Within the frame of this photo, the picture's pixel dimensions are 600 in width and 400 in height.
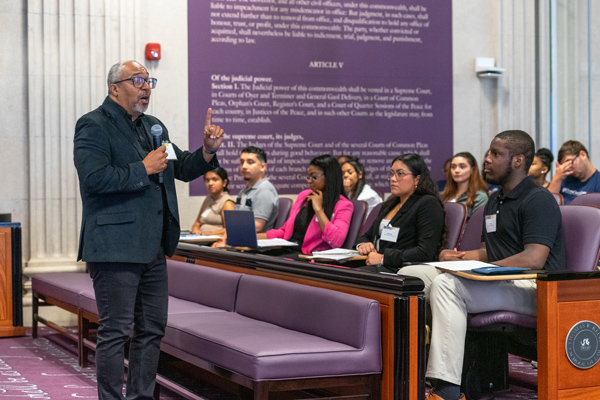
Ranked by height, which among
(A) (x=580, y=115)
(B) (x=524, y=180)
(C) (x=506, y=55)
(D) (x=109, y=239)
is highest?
(C) (x=506, y=55)

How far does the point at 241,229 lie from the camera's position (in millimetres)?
4859

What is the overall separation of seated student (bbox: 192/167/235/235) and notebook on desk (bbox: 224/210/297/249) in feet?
5.54

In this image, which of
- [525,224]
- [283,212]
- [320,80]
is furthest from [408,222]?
[320,80]

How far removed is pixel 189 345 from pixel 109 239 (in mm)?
714

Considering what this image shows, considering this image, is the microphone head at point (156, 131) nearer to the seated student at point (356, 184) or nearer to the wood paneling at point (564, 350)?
the wood paneling at point (564, 350)

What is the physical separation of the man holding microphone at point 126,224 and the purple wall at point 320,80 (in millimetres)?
3991

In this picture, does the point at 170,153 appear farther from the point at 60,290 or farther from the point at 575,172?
the point at 575,172

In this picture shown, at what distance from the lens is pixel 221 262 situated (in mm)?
4492

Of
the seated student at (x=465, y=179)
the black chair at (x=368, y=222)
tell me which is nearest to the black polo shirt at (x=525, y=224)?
the black chair at (x=368, y=222)

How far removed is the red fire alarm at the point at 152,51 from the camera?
22.8 ft

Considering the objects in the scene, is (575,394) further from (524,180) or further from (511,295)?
(524,180)

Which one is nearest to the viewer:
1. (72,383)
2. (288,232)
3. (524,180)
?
(524,180)

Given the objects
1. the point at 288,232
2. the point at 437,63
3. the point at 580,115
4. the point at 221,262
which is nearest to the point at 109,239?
the point at 221,262

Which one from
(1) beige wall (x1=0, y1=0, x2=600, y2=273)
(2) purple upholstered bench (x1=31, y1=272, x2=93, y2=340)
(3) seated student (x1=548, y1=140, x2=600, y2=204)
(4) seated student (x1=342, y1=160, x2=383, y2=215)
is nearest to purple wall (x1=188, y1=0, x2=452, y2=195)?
(1) beige wall (x1=0, y1=0, x2=600, y2=273)
